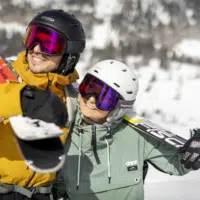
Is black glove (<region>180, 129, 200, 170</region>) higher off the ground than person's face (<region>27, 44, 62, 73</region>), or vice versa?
person's face (<region>27, 44, 62, 73</region>)

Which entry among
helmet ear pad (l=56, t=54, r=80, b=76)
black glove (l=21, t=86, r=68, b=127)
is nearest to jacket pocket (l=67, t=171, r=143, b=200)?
helmet ear pad (l=56, t=54, r=80, b=76)

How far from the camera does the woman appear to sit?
10.6 feet

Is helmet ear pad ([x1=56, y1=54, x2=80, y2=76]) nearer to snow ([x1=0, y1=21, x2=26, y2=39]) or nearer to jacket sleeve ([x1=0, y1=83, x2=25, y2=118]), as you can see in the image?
jacket sleeve ([x1=0, y1=83, x2=25, y2=118])

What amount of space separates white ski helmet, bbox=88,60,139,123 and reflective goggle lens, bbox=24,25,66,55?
0.93ft

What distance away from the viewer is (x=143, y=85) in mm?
10172

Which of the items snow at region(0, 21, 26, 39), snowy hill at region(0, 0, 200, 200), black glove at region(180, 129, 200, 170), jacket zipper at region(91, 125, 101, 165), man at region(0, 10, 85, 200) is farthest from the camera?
snow at region(0, 21, 26, 39)

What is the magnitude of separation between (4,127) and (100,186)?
81 centimetres

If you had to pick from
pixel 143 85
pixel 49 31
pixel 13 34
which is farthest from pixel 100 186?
pixel 13 34

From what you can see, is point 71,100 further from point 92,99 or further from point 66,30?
point 66,30

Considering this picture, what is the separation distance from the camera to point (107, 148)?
3275 mm

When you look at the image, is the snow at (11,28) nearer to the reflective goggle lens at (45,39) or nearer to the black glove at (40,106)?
the reflective goggle lens at (45,39)

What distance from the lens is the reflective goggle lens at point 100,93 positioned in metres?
3.24

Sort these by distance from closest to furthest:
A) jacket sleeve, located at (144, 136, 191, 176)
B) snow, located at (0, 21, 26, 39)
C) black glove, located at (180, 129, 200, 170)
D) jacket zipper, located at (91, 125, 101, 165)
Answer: black glove, located at (180, 129, 200, 170)
jacket zipper, located at (91, 125, 101, 165)
jacket sleeve, located at (144, 136, 191, 176)
snow, located at (0, 21, 26, 39)

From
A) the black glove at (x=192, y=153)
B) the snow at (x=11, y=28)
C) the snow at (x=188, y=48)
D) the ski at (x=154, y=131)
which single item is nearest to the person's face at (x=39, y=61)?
the ski at (x=154, y=131)
